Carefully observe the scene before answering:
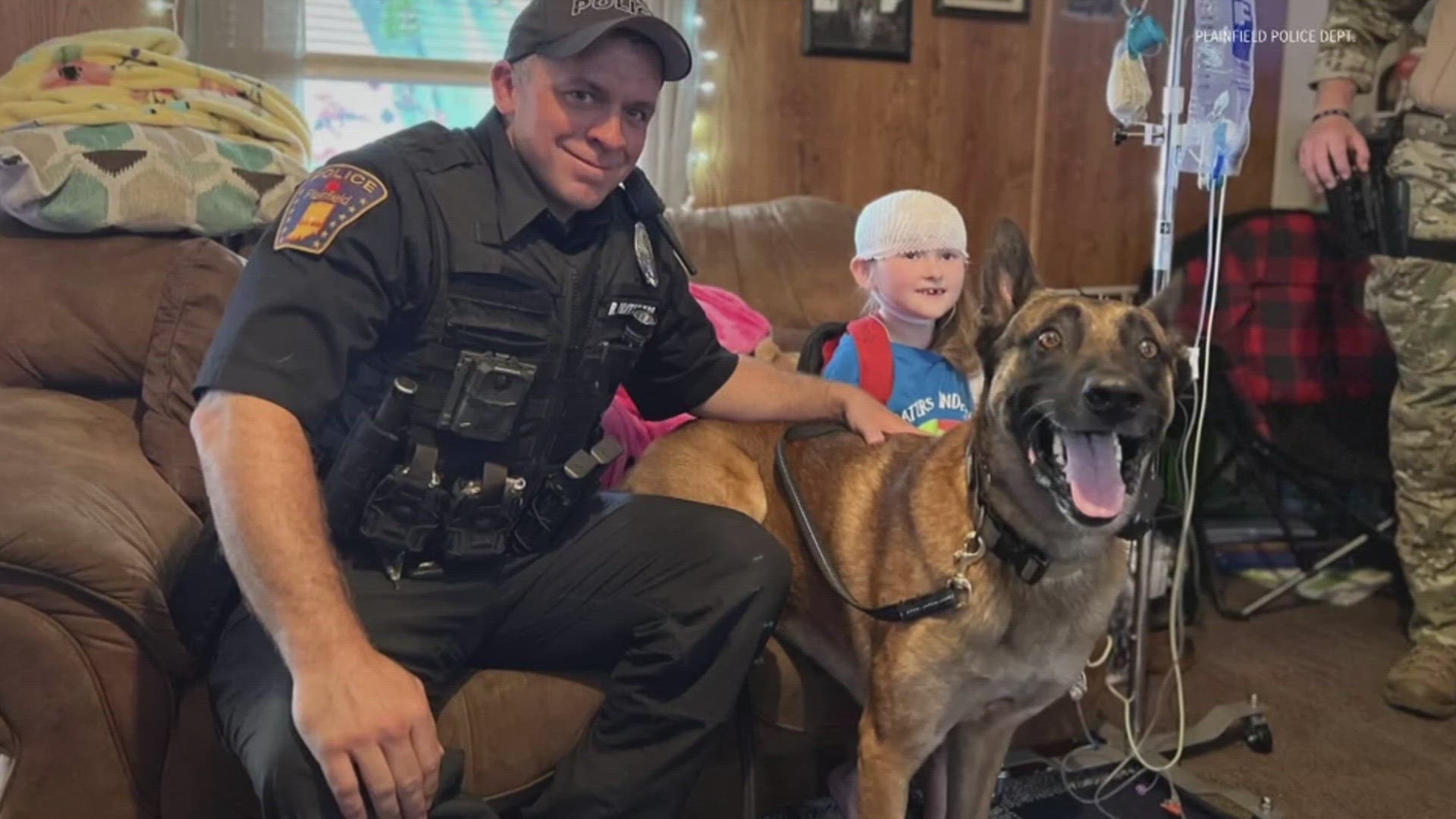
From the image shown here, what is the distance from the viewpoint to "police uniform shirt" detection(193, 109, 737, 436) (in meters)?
1.24

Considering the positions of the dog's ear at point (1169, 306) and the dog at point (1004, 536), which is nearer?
the dog at point (1004, 536)

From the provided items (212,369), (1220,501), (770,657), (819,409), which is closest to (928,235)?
(819,409)

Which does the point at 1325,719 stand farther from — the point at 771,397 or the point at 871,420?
the point at 771,397

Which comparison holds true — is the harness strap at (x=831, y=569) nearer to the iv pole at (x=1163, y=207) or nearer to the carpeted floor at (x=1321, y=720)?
the carpeted floor at (x=1321, y=720)

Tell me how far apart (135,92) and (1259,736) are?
104 inches

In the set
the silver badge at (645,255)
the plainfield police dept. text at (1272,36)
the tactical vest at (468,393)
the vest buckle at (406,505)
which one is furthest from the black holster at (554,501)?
the plainfield police dept. text at (1272,36)

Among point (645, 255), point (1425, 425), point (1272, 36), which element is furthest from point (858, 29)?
point (645, 255)

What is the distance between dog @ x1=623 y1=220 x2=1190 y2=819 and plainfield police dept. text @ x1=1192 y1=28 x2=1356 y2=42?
0.73 metres

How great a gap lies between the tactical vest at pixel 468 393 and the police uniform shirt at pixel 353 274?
0.05 feet

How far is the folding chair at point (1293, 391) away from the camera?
315 cm

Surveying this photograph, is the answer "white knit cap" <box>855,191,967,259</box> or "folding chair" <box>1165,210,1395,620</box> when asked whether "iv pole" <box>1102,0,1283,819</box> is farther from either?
"folding chair" <box>1165,210,1395,620</box>

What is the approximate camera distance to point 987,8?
3.71 m

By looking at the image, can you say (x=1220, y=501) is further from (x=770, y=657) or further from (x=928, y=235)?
(x=770, y=657)

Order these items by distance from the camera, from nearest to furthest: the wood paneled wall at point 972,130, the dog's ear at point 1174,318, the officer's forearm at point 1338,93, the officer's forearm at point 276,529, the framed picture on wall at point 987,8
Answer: the officer's forearm at point 276,529
the dog's ear at point 1174,318
the officer's forearm at point 1338,93
the wood paneled wall at point 972,130
the framed picture on wall at point 987,8
